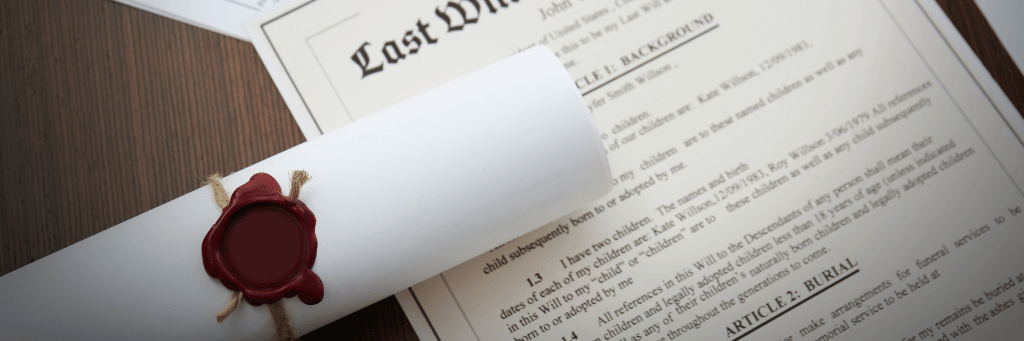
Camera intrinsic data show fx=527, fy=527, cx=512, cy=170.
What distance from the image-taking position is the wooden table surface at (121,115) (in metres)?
0.44

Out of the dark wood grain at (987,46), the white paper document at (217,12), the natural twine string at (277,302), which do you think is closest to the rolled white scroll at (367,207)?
the natural twine string at (277,302)

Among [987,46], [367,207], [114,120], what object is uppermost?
[114,120]

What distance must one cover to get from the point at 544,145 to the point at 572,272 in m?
0.14

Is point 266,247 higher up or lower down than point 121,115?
lower down

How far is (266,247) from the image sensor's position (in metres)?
0.34

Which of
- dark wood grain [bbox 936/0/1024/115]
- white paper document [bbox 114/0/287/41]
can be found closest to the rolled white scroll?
white paper document [bbox 114/0/287/41]

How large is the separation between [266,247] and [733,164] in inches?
14.2

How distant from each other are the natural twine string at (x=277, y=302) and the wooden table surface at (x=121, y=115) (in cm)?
8

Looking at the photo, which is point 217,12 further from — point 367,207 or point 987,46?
point 987,46

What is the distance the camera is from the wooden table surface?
442 millimetres

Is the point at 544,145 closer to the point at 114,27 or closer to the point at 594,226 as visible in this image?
the point at 594,226

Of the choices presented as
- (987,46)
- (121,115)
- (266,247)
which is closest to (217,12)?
(121,115)

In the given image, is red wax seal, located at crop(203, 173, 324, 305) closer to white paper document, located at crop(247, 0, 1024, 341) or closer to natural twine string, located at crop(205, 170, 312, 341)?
natural twine string, located at crop(205, 170, 312, 341)

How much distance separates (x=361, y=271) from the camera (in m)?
0.35
